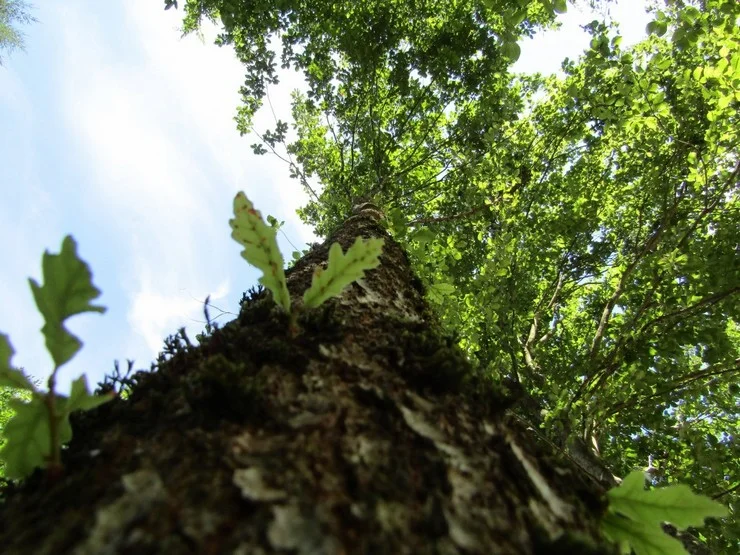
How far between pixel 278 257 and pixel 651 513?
1051 mm

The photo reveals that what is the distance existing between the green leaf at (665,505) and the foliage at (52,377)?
1.14 metres

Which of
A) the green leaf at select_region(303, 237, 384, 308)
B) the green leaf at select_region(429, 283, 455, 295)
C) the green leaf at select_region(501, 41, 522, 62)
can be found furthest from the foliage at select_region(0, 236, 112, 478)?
the green leaf at select_region(501, 41, 522, 62)

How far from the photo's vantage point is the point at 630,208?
8.09 m

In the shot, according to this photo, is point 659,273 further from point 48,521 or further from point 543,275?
point 48,521

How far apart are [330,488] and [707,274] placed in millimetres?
5729

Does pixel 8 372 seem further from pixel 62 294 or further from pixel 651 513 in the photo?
pixel 651 513

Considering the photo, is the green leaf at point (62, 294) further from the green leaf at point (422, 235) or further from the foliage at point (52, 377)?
the green leaf at point (422, 235)

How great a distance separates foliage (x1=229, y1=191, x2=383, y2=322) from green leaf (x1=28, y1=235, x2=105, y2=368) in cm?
35

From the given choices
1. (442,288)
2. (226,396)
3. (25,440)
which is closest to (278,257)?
(226,396)

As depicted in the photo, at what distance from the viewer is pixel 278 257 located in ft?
3.76

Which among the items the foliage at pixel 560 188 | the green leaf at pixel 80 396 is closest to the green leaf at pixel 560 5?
the foliage at pixel 560 188

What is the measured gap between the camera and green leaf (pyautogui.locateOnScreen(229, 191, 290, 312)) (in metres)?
1.09

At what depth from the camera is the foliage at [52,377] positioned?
2.67 feet

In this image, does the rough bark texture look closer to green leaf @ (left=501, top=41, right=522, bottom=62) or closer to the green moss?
the green moss
